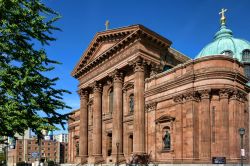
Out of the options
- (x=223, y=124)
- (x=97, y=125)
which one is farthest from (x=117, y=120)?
(x=223, y=124)

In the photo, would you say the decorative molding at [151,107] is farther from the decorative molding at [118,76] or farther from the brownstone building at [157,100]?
the decorative molding at [118,76]

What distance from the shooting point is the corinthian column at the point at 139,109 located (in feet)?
105

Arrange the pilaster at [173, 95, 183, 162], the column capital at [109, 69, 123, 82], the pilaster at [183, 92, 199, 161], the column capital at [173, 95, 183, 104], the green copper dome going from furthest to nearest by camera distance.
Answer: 1. the green copper dome
2. the column capital at [109, 69, 123, 82]
3. the column capital at [173, 95, 183, 104]
4. the pilaster at [173, 95, 183, 162]
5. the pilaster at [183, 92, 199, 161]

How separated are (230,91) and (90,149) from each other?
920 inches

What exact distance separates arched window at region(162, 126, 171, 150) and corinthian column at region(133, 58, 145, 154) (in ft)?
8.29

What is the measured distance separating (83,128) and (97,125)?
16.0ft

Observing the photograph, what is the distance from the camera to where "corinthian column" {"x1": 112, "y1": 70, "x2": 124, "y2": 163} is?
34938 mm

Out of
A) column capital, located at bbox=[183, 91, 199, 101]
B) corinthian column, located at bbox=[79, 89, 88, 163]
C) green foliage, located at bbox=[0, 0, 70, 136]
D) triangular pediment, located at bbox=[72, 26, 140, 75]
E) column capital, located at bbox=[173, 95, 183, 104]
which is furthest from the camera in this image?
corinthian column, located at bbox=[79, 89, 88, 163]

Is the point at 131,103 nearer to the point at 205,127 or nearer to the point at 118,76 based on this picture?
the point at 118,76

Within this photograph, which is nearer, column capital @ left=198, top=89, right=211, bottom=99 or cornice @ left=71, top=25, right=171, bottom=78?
column capital @ left=198, top=89, right=211, bottom=99

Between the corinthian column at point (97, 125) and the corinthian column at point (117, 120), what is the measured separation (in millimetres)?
4540

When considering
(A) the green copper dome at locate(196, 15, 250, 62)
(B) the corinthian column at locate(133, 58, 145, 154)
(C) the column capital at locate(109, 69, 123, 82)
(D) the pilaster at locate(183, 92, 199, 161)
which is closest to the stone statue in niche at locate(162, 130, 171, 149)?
(D) the pilaster at locate(183, 92, 199, 161)

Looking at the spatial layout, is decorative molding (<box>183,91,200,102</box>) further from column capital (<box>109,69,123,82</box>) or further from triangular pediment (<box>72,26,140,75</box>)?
column capital (<box>109,69,123,82</box>)

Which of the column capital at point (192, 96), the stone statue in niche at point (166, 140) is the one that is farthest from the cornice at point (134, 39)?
the stone statue in niche at point (166, 140)
